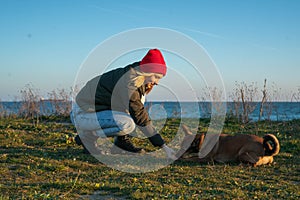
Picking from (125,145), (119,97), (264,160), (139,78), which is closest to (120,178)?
(119,97)

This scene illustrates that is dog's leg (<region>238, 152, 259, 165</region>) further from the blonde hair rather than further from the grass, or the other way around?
the blonde hair

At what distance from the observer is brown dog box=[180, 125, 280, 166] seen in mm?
6172

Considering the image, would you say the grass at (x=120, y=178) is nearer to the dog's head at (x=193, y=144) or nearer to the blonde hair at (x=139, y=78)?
the dog's head at (x=193, y=144)

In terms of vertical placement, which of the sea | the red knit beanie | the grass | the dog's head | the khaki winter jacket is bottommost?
the grass

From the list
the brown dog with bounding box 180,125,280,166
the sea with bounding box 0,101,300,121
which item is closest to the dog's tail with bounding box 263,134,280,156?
the brown dog with bounding box 180,125,280,166

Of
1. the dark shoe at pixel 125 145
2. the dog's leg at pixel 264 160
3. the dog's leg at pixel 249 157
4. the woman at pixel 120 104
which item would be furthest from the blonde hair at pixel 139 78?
the dog's leg at pixel 264 160

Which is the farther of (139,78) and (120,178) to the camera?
(139,78)

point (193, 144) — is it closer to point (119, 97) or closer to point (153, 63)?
point (119, 97)

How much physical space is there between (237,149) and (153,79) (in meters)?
1.99

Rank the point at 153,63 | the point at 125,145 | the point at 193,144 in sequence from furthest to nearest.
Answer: the point at 125,145 → the point at 193,144 → the point at 153,63

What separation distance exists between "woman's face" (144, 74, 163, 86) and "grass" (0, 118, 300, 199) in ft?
4.87

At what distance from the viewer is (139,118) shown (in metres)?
5.99

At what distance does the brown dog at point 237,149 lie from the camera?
243 inches

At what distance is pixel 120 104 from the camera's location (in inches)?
249
